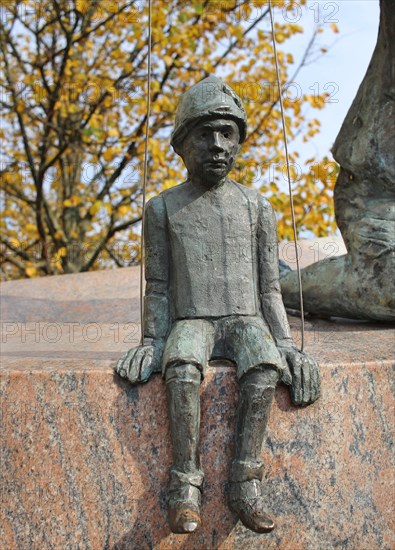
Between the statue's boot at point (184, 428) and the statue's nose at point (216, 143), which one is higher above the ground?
the statue's nose at point (216, 143)

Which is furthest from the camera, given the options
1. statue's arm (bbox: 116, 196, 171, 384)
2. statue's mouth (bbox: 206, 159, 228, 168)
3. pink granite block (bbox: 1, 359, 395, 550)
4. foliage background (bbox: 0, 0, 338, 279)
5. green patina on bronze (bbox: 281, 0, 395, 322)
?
foliage background (bbox: 0, 0, 338, 279)

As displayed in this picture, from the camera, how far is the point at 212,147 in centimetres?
256

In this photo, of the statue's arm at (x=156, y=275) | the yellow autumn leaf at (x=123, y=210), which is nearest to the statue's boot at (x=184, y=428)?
Result: the statue's arm at (x=156, y=275)

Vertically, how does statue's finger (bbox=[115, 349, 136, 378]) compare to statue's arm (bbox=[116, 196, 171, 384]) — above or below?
below

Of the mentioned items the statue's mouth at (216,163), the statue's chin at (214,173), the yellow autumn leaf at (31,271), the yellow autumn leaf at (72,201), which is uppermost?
the yellow autumn leaf at (72,201)

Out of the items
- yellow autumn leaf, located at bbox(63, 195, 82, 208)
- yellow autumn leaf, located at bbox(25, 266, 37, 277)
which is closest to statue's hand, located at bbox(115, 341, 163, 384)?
yellow autumn leaf, located at bbox(63, 195, 82, 208)

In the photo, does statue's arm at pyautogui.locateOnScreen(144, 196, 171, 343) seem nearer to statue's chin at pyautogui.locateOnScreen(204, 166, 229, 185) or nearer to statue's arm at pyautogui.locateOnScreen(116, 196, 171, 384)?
statue's arm at pyautogui.locateOnScreen(116, 196, 171, 384)

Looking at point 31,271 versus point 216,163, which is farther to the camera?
point 31,271

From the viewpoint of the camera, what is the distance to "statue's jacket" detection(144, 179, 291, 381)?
2666 mm

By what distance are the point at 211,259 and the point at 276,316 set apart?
35cm

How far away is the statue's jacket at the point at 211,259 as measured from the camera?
2.67 meters

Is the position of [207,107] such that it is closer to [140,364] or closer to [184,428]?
[140,364]

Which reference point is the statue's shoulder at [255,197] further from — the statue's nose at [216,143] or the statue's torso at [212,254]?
the statue's nose at [216,143]

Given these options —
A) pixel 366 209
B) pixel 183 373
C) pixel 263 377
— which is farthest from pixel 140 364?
pixel 366 209
